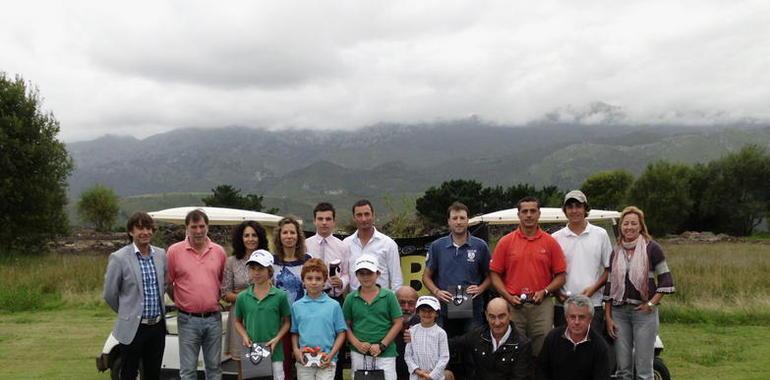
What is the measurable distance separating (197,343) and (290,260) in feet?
3.46

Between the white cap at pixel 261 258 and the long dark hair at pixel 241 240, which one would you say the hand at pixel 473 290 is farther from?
the long dark hair at pixel 241 240

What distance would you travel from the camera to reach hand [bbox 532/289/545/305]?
18.4 feet

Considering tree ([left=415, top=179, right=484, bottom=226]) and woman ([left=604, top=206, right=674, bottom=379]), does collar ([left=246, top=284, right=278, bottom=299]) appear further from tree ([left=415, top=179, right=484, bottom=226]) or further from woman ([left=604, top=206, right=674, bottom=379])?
tree ([left=415, top=179, right=484, bottom=226])

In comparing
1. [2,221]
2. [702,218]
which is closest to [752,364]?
[2,221]

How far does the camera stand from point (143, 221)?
18.4ft

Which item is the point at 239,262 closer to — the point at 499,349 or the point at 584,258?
the point at 499,349

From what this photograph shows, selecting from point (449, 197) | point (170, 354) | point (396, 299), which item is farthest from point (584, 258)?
point (449, 197)

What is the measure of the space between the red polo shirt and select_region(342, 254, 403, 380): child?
42.8 inches

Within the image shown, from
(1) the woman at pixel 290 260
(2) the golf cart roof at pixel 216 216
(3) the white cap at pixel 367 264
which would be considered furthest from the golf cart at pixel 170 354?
(3) the white cap at pixel 367 264

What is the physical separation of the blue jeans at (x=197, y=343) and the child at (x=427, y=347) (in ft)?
5.44

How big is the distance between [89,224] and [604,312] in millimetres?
68011

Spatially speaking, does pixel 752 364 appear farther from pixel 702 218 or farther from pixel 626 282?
pixel 702 218

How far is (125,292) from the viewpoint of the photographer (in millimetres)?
5535

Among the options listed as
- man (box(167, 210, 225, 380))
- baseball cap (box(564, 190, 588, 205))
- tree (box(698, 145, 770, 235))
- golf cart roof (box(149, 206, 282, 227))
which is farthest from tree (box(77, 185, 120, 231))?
baseball cap (box(564, 190, 588, 205))
